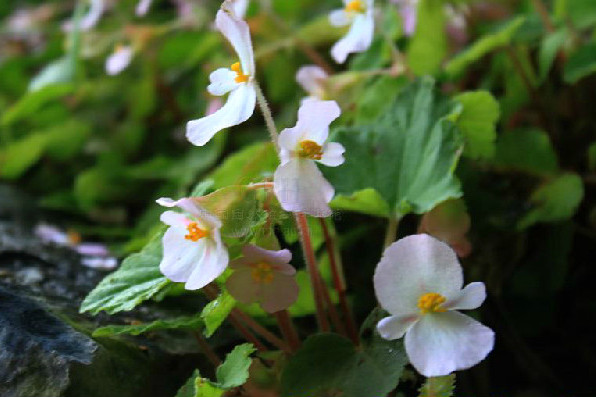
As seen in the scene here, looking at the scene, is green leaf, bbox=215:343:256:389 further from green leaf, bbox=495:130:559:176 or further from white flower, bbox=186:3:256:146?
green leaf, bbox=495:130:559:176

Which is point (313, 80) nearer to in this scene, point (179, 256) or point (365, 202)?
point (365, 202)

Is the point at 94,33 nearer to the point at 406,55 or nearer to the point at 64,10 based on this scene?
the point at 64,10

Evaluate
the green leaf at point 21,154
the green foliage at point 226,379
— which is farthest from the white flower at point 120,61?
the green foliage at point 226,379

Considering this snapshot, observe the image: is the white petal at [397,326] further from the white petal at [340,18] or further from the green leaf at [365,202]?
the white petal at [340,18]

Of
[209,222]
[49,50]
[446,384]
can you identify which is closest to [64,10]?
[49,50]

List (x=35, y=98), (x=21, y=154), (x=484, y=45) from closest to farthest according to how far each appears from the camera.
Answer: (x=484, y=45) → (x=35, y=98) → (x=21, y=154)

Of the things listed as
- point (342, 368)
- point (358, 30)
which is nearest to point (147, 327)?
point (342, 368)
